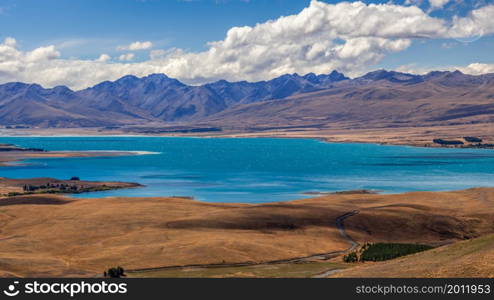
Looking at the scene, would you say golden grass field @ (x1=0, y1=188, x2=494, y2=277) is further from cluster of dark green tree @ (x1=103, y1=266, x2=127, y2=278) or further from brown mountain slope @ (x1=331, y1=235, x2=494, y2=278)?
brown mountain slope @ (x1=331, y1=235, x2=494, y2=278)

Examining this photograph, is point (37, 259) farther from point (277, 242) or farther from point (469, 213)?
point (469, 213)

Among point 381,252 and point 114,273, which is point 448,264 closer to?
point 381,252

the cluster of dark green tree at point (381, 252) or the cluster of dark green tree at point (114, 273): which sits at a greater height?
the cluster of dark green tree at point (114, 273)

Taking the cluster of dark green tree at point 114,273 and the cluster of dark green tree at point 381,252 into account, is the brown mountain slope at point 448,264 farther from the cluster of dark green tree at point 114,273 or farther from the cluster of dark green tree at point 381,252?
the cluster of dark green tree at point 114,273

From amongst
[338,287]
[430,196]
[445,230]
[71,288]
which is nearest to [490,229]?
[445,230]

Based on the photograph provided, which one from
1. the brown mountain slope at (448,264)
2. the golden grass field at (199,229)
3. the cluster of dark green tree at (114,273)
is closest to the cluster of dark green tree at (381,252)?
the golden grass field at (199,229)

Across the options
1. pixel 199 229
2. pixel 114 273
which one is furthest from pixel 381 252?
pixel 114 273
